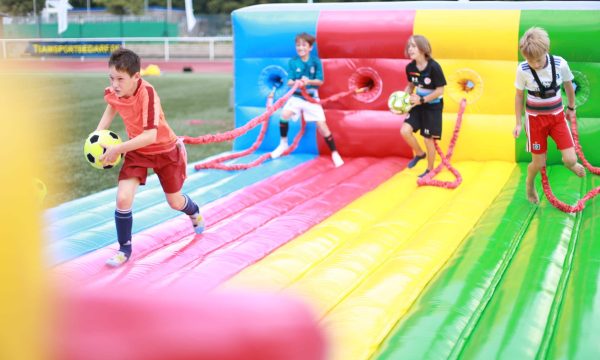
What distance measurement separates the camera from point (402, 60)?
5613 millimetres

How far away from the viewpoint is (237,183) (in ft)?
15.9

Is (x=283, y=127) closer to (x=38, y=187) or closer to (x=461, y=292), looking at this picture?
(x=461, y=292)

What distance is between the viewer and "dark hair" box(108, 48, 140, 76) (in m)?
3.16

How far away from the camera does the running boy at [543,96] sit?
392 cm

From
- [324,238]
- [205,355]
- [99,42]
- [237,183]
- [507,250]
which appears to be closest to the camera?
[205,355]

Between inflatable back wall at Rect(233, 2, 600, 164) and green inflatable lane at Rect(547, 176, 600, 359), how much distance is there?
1971mm

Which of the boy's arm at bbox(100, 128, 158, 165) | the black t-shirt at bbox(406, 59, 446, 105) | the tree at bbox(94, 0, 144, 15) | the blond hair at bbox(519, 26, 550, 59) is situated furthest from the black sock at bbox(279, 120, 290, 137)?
the tree at bbox(94, 0, 144, 15)

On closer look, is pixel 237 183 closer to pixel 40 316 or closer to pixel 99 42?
pixel 40 316

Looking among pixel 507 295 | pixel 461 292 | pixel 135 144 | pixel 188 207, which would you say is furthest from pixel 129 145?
pixel 507 295

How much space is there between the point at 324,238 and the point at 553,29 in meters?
2.62

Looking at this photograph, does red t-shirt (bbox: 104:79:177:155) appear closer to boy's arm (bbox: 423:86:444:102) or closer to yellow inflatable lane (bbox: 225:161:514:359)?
yellow inflatable lane (bbox: 225:161:514:359)

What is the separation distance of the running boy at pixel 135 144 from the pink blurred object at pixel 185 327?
251 centimetres

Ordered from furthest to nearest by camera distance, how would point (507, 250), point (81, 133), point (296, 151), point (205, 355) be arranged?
1. point (81, 133)
2. point (296, 151)
3. point (507, 250)
4. point (205, 355)

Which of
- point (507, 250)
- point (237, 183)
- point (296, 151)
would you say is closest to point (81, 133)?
point (296, 151)
